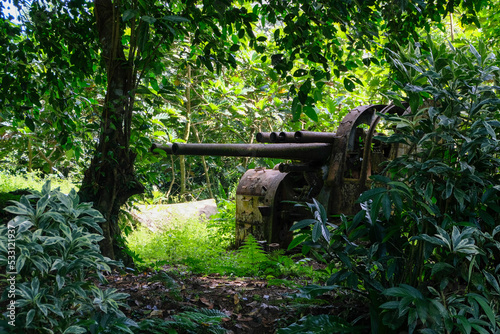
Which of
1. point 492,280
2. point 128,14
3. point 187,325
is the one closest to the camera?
point 492,280

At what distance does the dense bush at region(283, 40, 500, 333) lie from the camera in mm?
2008

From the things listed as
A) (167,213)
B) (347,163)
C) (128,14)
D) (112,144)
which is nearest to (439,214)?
(128,14)

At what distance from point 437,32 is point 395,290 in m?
8.68

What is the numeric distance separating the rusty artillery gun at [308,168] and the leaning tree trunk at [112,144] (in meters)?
1.05

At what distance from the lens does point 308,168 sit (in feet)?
17.0

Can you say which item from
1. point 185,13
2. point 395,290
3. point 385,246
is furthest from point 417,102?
point 185,13

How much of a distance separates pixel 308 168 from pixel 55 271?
3635 millimetres

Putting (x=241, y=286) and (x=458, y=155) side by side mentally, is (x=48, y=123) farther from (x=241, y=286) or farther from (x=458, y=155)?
(x=458, y=155)

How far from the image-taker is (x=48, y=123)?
445cm

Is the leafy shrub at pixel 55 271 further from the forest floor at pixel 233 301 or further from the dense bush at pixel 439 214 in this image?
the dense bush at pixel 439 214

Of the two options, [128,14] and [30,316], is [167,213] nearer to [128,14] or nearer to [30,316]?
[128,14]

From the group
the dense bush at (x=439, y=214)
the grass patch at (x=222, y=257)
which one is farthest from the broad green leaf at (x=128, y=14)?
the grass patch at (x=222, y=257)

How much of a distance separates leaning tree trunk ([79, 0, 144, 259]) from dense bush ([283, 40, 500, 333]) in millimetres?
1725

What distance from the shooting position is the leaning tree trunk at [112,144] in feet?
11.1
